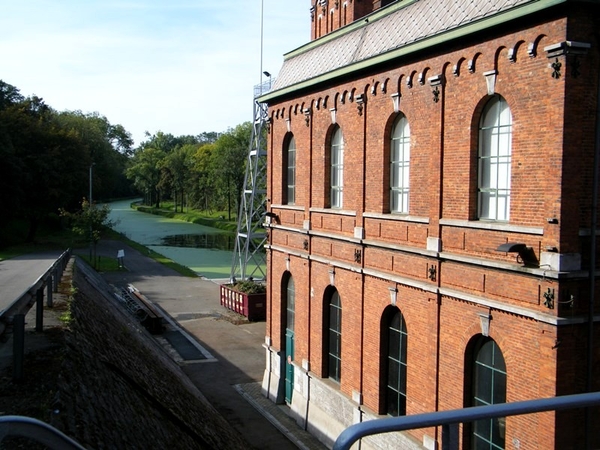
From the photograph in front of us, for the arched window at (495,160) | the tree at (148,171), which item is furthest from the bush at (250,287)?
the tree at (148,171)

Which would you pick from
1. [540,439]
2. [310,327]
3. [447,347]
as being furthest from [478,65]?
[310,327]

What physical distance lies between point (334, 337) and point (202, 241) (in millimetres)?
62180

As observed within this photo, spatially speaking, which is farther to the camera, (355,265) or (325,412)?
(325,412)

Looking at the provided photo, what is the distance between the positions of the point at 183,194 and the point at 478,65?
405 feet

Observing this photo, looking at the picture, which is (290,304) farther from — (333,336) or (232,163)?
(232,163)

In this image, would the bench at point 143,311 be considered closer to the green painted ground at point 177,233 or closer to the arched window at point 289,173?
the arched window at point 289,173

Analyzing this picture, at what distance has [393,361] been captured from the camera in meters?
16.0

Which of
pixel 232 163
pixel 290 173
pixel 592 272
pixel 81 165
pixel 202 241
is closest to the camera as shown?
pixel 592 272

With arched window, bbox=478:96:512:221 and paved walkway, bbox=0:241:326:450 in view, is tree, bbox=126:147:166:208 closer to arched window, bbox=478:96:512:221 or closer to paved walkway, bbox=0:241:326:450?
paved walkway, bbox=0:241:326:450

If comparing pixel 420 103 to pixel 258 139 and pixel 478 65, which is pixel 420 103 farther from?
pixel 258 139

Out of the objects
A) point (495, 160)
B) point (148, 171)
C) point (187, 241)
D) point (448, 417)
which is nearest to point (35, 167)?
point (187, 241)

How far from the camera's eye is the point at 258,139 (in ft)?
123

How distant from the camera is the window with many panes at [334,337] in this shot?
61.5ft

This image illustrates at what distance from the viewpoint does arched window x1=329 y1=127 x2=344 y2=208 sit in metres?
18.7
